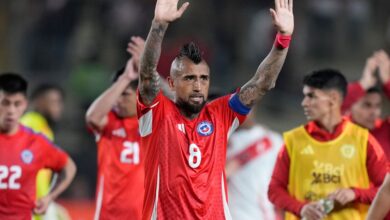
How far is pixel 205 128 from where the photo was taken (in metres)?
7.54

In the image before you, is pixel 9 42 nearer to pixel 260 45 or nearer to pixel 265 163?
pixel 260 45

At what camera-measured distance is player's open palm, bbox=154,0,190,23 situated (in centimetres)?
713

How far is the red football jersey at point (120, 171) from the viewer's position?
9594 millimetres

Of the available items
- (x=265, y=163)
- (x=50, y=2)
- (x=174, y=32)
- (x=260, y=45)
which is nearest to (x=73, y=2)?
(x=50, y=2)

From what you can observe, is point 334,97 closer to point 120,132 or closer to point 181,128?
point 120,132

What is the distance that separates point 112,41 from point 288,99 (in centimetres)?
345

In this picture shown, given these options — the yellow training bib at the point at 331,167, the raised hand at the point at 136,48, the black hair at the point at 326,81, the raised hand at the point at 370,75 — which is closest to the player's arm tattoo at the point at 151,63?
the raised hand at the point at 136,48

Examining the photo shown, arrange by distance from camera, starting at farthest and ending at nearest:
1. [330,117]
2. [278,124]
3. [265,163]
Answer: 1. [278,124]
2. [265,163]
3. [330,117]

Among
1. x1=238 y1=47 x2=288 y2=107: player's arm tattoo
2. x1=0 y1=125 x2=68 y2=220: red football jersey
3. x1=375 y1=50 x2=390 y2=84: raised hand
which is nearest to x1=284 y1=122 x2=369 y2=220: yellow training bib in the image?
x1=375 y1=50 x2=390 y2=84: raised hand

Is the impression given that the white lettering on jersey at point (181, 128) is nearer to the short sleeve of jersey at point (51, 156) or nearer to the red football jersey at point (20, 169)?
the red football jersey at point (20, 169)

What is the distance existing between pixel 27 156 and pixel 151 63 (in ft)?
8.50

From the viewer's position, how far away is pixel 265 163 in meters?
11.4

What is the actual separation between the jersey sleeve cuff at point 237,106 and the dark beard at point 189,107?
10.6 inches

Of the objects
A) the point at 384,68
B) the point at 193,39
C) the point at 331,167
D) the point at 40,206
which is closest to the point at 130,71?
the point at 40,206
